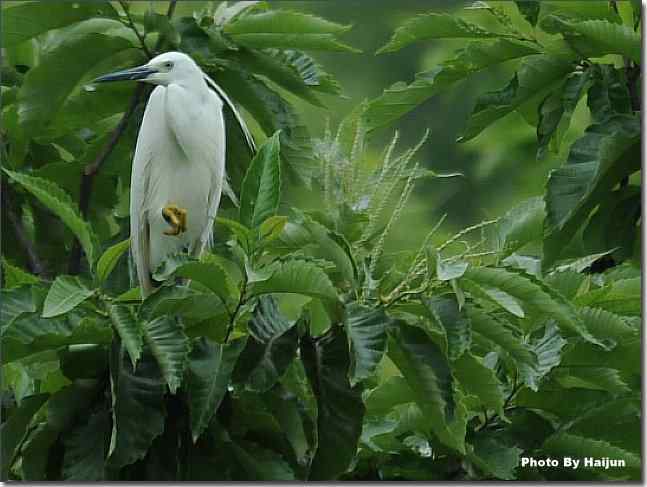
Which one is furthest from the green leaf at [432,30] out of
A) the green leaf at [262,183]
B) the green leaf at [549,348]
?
the green leaf at [549,348]

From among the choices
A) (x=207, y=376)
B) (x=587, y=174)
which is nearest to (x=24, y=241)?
(x=207, y=376)

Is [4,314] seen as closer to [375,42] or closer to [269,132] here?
[269,132]

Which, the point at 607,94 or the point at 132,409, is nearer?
the point at 132,409

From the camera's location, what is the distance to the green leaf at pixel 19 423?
277cm

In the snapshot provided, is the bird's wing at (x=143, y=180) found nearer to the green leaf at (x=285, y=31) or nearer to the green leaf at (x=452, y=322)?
the green leaf at (x=285, y=31)

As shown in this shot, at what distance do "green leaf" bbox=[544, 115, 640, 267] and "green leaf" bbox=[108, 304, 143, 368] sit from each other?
1064 mm

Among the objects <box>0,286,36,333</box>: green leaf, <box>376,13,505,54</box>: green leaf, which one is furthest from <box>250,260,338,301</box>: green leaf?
<box>376,13,505,54</box>: green leaf

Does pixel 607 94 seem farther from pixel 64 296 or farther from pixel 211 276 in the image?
pixel 64 296

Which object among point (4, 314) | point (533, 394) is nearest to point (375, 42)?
point (533, 394)

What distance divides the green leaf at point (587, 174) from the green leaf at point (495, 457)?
0.50m

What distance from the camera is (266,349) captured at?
8.55ft

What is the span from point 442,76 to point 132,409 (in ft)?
4.13

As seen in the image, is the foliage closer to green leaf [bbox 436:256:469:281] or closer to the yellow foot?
green leaf [bbox 436:256:469:281]

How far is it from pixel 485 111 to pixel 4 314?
4.77 feet
